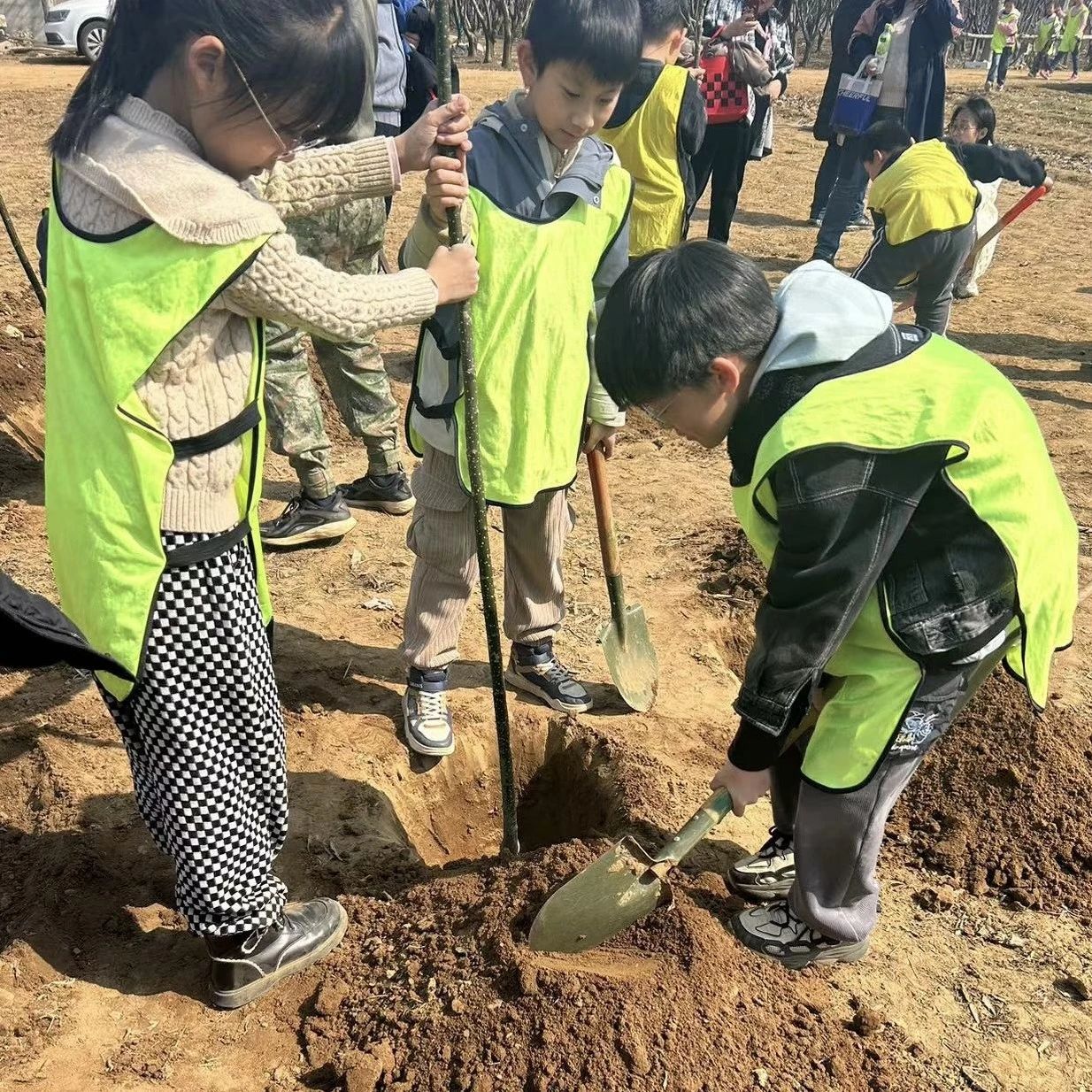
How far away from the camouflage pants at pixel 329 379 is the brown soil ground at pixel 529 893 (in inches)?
14.7

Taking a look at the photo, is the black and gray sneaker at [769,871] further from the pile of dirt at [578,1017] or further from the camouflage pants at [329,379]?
the camouflage pants at [329,379]

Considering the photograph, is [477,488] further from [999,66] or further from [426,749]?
[999,66]

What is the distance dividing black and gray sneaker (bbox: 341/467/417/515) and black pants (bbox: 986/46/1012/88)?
67.9ft

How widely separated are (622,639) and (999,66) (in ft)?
72.4

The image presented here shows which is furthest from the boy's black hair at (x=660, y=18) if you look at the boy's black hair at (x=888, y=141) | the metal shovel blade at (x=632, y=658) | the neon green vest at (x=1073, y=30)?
the neon green vest at (x=1073, y=30)

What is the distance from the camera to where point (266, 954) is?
7.25ft

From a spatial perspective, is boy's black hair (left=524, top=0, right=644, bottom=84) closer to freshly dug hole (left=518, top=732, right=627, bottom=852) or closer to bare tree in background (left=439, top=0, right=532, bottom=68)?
freshly dug hole (left=518, top=732, right=627, bottom=852)

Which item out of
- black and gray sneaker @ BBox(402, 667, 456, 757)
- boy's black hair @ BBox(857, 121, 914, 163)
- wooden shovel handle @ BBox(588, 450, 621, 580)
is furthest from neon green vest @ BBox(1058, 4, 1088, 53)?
black and gray sneaker @ BBox(402, 667, 456, 757)

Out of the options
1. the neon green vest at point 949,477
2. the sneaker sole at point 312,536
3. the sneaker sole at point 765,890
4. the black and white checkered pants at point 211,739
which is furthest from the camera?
the sneaker sole at point 312,536

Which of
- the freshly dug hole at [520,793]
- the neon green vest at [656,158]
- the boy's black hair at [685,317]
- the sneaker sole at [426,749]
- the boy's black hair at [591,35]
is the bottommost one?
the freshly dug hole at [520,793]

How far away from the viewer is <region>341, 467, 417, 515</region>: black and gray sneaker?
4.43 metres

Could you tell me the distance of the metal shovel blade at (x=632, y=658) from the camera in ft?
10.7

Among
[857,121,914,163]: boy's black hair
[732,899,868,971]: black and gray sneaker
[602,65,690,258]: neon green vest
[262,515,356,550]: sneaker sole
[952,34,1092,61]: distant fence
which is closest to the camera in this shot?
[732,899,868,971]: black and gray sneaker

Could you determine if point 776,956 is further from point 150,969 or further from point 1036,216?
point 1036,216
